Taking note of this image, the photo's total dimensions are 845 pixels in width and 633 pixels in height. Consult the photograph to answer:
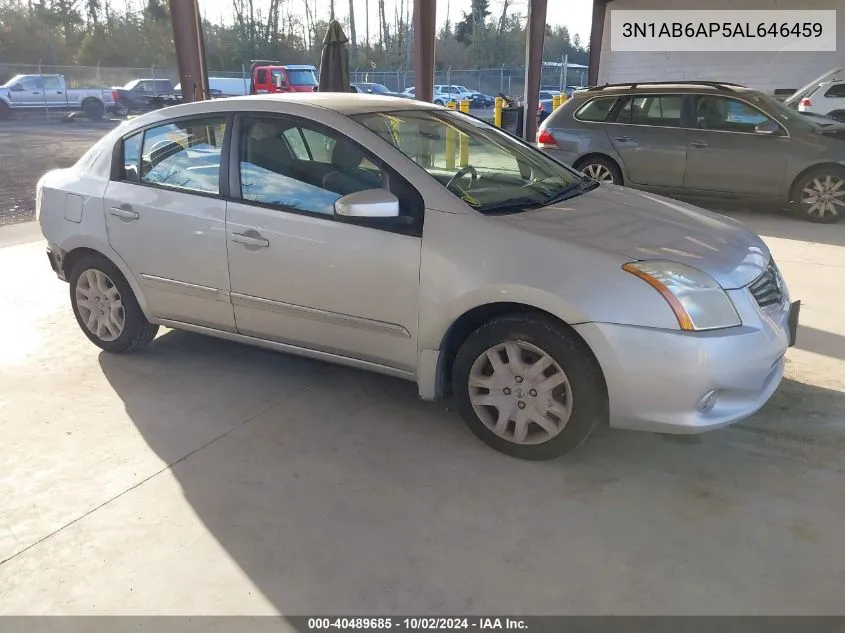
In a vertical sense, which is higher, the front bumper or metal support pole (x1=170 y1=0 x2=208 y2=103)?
metal support pole (x1=170 y1=0 x2=208 y2=103)

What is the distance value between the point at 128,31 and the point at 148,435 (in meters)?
48.3

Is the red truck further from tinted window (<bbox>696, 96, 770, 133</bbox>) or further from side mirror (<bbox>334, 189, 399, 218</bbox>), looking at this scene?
side mirror (<bbox>334, 189, 399, 218</bbox>)

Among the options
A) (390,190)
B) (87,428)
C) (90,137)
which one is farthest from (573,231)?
(90,137)

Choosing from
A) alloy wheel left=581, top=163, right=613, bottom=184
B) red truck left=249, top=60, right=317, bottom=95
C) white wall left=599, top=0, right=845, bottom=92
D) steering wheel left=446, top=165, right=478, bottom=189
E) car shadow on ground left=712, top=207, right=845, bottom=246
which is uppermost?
white wall left=599, top=0, right=845, bottom=92

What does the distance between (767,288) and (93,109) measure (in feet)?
93.2

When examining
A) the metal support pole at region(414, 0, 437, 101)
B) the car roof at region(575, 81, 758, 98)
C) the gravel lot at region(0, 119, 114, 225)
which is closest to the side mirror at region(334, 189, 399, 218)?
the car roof at region(575, 81, 758, 98)

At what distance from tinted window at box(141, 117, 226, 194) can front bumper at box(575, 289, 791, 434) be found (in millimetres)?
2137

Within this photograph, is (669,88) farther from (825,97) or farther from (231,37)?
(231,37)

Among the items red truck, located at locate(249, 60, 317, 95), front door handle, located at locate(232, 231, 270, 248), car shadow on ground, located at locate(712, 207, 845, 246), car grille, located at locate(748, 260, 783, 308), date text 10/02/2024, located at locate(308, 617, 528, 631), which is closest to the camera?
date text 10/02/2024, located at locate(308, 617, 528, 631)

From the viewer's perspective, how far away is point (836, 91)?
579 inches

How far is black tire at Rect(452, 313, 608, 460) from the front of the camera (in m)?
2.91

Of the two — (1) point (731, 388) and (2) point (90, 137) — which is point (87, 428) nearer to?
(1) point (731, 388)

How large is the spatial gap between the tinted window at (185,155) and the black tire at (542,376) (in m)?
1.62

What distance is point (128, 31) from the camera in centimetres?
4456
